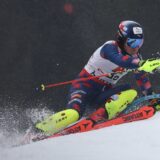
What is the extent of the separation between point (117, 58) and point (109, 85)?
0.54 meters

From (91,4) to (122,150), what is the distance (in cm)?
580

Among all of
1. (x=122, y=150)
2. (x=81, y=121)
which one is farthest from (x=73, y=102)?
(x=122, y=150)

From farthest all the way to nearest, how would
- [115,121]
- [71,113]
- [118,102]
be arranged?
[71,113] < [118,102] < [115,121]

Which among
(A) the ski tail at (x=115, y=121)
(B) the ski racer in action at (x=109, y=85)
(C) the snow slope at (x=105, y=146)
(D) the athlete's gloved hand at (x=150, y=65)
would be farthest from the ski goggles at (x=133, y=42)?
(C) the snow slope at (x=105, y=146)

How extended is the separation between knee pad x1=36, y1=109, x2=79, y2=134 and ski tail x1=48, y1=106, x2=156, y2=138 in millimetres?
77

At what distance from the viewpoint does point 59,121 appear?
6449mm

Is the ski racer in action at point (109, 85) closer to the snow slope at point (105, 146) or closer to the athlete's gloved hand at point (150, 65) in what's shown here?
the athlete's gloved hand at point (150, 65)

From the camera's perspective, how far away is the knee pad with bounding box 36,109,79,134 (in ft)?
21.0

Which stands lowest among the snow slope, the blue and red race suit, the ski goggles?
the snow slope

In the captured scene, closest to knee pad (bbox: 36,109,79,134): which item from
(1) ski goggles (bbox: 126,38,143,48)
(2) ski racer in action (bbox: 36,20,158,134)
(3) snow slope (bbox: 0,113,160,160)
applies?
(2) ski racer in action (bbox: 36,20,158,134)

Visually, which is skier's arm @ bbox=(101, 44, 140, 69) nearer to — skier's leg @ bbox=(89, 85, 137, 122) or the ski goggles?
the ski goggles

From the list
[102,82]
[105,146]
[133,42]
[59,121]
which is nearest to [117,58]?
[133,42]

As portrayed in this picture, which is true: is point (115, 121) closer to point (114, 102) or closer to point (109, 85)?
point (114, 102)

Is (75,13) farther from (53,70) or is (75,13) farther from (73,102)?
(73,102)
